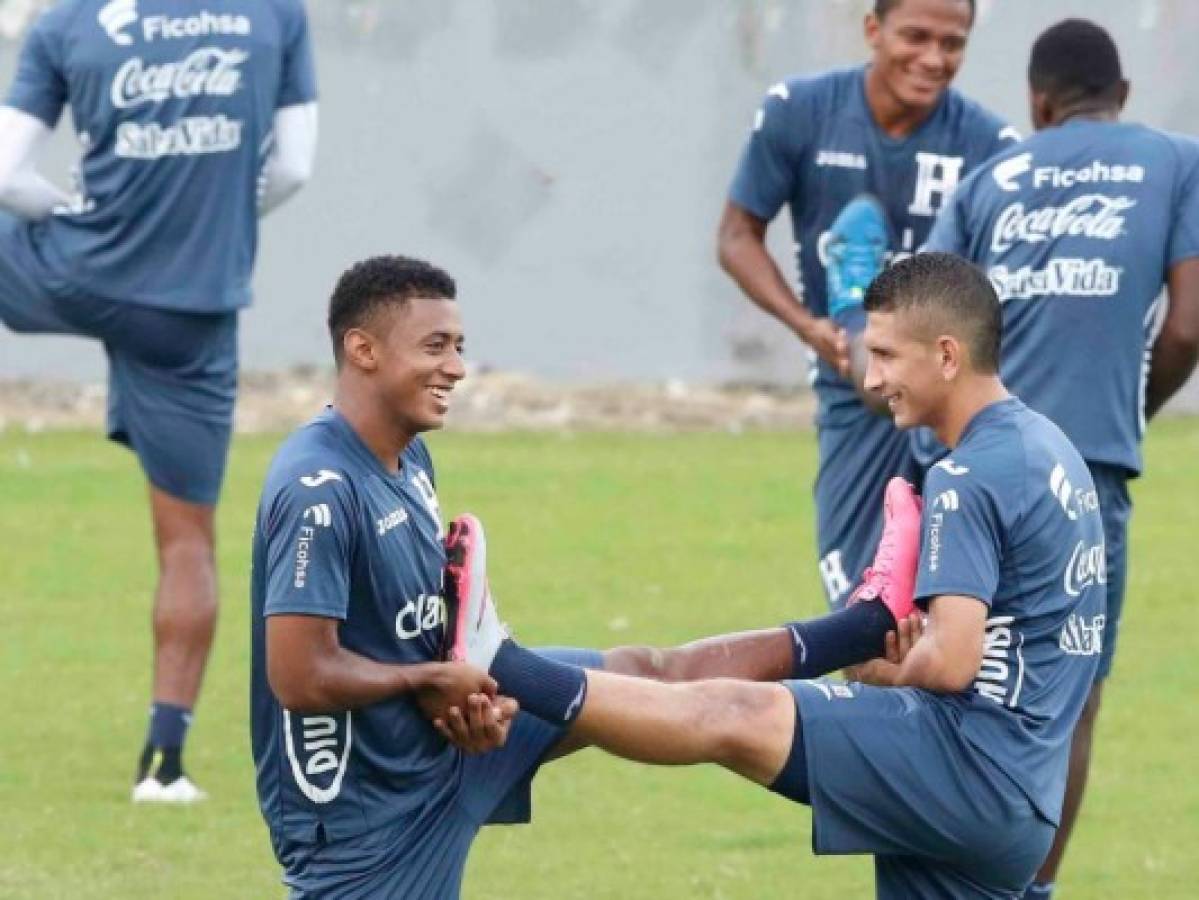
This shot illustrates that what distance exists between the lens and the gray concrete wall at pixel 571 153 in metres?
18.3

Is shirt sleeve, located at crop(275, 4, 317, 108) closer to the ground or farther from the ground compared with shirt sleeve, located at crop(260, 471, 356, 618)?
farther from the ground

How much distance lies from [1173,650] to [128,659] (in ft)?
13.7

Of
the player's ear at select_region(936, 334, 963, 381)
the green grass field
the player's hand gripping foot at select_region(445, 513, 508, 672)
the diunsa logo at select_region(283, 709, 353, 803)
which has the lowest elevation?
the green grass field

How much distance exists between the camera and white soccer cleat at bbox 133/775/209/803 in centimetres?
962

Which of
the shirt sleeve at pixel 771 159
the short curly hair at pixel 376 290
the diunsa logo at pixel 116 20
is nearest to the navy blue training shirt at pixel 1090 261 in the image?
the shirt sleeve at pixel 771 159

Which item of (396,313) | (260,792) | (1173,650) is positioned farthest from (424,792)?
(1173,650)

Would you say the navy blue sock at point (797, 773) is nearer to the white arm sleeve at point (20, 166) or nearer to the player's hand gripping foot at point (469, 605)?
the player's hand gripping foot at point (469, 605)

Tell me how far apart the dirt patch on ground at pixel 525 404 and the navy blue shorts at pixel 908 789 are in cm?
1111

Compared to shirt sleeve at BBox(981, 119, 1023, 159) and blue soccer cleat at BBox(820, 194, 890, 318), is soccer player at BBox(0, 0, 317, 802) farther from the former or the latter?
shirt sleeve at BBox(981, 119, 1023, 159)

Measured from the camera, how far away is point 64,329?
10.2m

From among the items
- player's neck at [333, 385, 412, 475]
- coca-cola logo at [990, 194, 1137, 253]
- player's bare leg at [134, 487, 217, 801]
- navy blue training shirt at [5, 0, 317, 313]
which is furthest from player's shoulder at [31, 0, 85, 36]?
Result: player's neck at [333, 385, 412, 475]

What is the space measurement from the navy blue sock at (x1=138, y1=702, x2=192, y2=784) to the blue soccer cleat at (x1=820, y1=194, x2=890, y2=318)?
2481 millimetres

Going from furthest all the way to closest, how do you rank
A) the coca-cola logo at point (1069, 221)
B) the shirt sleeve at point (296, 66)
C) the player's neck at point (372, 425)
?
the shirt sleeve at point (296, 66) < the coca-cola logo at point (1069, 221) < the player's neck at point (372, 425)

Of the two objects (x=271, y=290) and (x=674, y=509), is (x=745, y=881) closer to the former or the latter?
(x=674, y=509)
